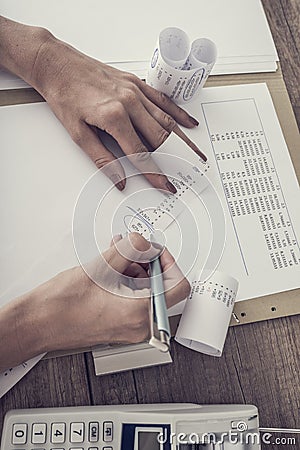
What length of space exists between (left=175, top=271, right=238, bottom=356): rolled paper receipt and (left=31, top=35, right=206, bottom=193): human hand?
0.14 m

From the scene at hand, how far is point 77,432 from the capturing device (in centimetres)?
60

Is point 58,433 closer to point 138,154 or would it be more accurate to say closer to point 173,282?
point 173,282

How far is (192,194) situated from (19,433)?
1.12ft

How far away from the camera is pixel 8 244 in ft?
2.27

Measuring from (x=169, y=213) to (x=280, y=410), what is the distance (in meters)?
0.26

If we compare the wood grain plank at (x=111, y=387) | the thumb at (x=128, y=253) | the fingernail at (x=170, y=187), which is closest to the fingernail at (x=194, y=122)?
the fingernail at (x=170, y=187)

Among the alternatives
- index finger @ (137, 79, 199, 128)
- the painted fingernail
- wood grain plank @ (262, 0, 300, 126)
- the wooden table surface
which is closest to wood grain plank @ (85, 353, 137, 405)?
the wooden table surface

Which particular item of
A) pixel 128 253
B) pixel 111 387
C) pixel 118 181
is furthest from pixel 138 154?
pixel 111 387

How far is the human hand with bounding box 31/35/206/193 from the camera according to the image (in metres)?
0.75

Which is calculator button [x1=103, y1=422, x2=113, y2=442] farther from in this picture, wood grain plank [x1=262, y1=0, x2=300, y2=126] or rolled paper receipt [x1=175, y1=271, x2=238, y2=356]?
wood grain plank [x1=262, y1=0, x2=300, y2=126]

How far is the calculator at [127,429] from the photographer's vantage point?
1.92 ft

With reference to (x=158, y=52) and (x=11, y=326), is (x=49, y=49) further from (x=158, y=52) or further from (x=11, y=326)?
(x=11, y=326)

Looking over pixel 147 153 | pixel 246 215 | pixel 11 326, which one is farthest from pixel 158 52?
pixel 11 326

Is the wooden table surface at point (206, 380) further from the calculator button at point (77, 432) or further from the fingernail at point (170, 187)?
the fingernail at point (170, 187)
